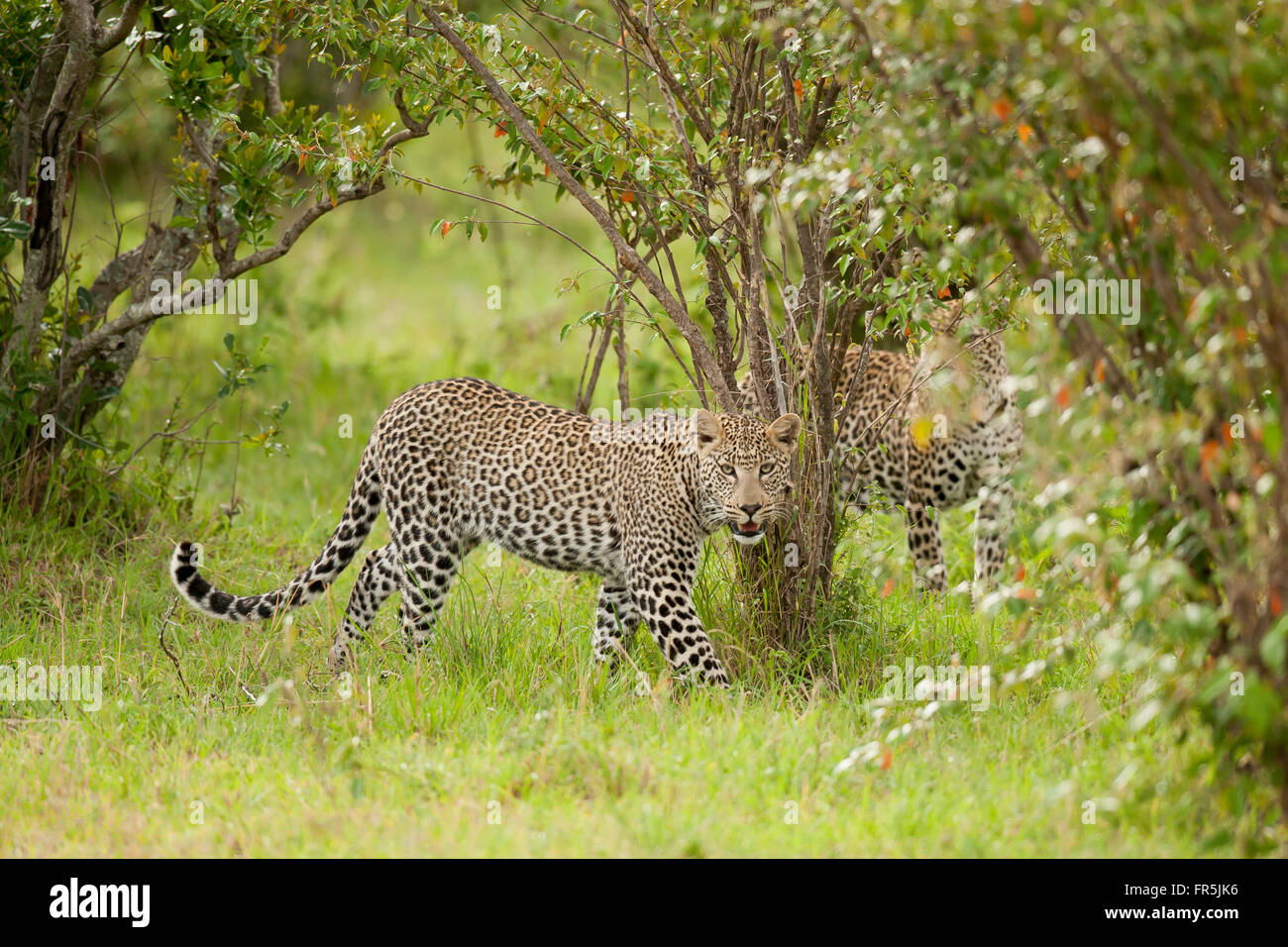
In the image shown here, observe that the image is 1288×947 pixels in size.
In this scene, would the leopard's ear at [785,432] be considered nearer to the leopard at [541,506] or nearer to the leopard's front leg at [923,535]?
the leopard at [541,506]

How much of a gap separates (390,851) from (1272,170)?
360 cm

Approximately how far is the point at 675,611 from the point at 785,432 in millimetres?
960

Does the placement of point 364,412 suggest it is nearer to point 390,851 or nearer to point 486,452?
point 486,452

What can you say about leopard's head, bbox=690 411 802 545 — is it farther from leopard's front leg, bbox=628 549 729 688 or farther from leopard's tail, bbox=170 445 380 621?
leopard's tail, bbox=170 445 380 621

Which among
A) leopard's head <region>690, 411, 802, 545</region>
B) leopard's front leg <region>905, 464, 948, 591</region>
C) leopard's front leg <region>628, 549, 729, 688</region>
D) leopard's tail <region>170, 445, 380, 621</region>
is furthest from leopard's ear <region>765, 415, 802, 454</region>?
leopard's tail <region>170, 445, 380, 621</region>

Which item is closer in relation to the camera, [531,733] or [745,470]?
[531,733]

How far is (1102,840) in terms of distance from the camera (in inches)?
191

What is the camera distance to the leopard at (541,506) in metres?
6.72

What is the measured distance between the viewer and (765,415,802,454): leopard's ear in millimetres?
6613

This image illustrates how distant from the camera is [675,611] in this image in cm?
670

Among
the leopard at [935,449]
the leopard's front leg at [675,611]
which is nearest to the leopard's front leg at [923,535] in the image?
the leopard at [935,449]

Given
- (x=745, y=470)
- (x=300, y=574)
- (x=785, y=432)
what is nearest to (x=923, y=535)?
(x=785, y=432)

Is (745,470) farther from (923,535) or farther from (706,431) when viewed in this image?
(923,535)
